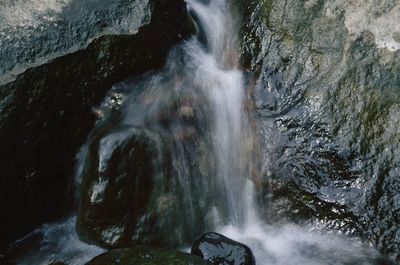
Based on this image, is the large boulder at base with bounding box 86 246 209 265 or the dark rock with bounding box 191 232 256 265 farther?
the dark rock with bounding box 191 232 256 265

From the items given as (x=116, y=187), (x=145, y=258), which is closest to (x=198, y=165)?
Result: (x=116, y=187)

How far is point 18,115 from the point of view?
431 cm

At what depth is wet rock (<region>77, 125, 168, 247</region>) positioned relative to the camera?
14.2 ft

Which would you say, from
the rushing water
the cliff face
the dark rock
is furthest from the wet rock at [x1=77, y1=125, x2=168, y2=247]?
the cliff face

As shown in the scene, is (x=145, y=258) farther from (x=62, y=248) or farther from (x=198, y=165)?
(x=198, y=165)

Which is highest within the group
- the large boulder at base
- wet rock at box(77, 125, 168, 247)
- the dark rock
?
wet rock at box(77, 125, 168, 247)

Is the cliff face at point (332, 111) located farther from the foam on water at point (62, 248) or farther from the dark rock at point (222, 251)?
the foam on water at point (62, 248)

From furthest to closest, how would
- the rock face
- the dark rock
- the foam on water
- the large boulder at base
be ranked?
the foam on water → the rock face → the dark rock → the large boulder at base

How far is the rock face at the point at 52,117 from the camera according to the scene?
4316 mm

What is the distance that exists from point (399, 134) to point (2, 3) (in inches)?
161

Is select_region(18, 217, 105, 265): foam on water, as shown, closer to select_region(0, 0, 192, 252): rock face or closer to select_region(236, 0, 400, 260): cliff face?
select_region(0, 0, 192, 252): rock face

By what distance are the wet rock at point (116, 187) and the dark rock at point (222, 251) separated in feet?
2.16

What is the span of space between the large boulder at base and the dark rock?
1.07ft

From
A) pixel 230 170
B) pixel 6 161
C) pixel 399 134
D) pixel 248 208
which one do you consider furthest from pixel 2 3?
pixel 399 134
